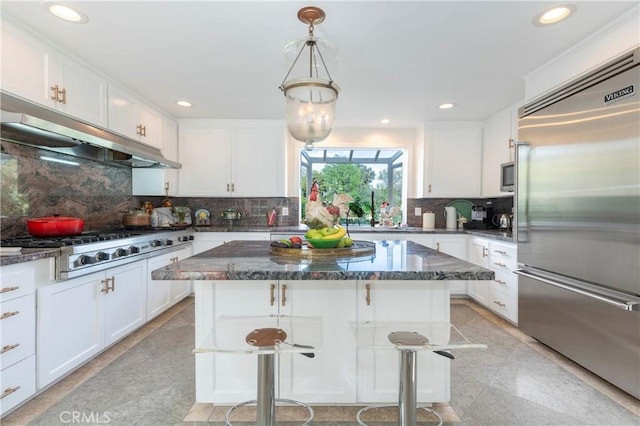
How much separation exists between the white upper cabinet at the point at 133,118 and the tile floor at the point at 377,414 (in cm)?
199

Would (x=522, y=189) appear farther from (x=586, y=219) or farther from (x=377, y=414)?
(x=377, y=414)

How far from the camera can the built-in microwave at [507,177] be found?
324cm

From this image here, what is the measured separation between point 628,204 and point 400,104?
2.23 meters

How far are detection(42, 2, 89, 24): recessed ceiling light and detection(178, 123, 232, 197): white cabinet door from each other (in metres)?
2.17

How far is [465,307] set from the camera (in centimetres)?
367

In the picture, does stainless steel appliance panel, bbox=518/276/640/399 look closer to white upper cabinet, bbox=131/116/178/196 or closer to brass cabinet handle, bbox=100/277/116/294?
brass cabinet handle, bbox=100/277/116/294

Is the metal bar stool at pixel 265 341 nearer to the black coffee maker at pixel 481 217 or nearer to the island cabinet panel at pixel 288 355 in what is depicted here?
the island cabinet panel at pixel 288 355

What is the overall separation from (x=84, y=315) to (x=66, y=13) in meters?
1.97

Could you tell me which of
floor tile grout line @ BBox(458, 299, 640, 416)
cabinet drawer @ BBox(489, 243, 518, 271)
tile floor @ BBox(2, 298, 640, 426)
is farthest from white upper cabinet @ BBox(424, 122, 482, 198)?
tile floor @ BBox(2, 298, 640, 426)

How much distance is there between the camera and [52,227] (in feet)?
7.35

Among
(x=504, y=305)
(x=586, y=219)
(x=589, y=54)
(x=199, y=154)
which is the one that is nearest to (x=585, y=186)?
(x=586, y=219)

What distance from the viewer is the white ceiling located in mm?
1821

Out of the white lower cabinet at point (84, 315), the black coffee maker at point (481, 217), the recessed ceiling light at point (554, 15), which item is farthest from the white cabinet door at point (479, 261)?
the white lower cabinet at point (84, 315)

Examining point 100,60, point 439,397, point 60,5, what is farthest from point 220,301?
point 100,60
